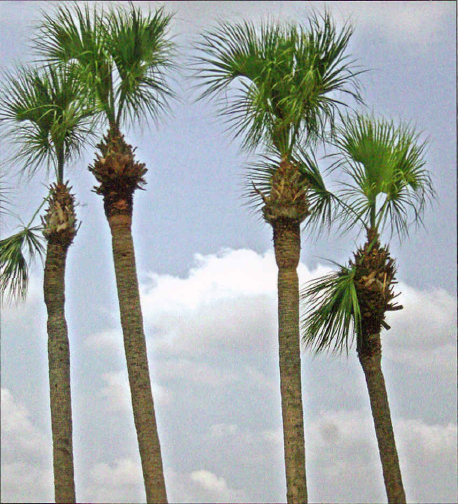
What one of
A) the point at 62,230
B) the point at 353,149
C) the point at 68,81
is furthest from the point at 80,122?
the point at 353,149

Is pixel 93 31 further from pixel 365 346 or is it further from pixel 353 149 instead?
pixel 365 346

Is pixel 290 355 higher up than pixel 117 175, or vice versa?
pixel 117 175

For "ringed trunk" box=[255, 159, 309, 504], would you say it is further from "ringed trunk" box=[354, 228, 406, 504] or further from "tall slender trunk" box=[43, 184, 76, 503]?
"tall slender trunk" box=[43, 184, 76, 503]

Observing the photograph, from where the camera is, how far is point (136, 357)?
1451 cm

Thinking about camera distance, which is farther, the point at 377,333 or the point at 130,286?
the point at 377,333

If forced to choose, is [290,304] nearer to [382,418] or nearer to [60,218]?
[382,418]

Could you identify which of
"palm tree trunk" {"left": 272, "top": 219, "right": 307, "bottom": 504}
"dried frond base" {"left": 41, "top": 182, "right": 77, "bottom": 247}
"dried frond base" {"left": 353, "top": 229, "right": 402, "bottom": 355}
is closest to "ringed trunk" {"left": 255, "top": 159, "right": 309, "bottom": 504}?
"palm tree trunk" {"left": 272, "top": 219, "right": 307, "bottom": 504}

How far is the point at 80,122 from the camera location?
16578 mm

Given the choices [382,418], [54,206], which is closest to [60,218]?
[54,206]

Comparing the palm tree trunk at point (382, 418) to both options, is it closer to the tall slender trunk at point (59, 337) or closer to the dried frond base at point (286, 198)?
the dried frond base at point (286, 198)

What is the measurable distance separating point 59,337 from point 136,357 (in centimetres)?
163

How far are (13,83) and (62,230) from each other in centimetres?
269

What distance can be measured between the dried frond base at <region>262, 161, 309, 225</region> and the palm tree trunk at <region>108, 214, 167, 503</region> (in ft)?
7.30

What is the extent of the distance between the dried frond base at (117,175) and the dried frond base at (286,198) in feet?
6.60
